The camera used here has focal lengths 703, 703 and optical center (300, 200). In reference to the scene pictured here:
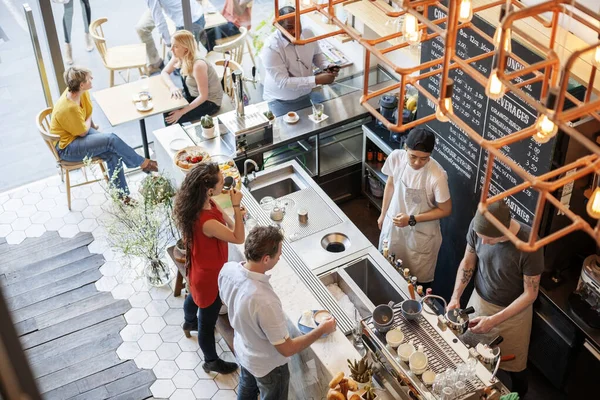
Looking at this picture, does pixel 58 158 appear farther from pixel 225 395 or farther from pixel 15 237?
pixel 225 395

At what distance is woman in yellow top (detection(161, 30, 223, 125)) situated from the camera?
6582 mm

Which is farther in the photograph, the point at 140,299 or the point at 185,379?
the point at 140,299

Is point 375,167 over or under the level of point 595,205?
under

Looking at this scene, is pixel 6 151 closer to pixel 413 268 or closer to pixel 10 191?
pixel 10 191

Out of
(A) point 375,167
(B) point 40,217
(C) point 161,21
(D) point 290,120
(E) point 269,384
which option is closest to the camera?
(E) point 269,384

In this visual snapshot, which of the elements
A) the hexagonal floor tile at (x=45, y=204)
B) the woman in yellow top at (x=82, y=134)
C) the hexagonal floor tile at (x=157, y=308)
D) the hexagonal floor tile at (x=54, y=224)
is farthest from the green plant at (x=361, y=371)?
the hexagonal floor tile at (x=45, y=204)

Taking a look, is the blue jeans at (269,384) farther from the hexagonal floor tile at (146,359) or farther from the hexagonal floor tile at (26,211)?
the hexagonal floor tile at (26,211)

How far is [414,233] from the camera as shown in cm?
521

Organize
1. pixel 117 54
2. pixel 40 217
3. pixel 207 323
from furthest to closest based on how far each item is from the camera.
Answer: pixel 117 54 → pixel 40 217 → pixel 207 323

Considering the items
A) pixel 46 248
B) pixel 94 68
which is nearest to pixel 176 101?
pixel 94 68

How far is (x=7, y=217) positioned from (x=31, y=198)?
1.07ft

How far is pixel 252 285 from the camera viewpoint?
3.72 metres

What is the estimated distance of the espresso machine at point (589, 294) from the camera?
463 cm

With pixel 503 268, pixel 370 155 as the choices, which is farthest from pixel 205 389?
pixel 370 155
